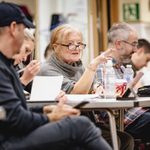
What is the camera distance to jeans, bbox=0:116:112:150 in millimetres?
1893

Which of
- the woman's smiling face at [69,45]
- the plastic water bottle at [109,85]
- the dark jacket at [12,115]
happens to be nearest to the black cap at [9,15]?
the dark jacket at [12,115]

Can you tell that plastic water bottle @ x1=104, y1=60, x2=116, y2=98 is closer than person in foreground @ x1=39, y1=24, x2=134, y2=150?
Yes

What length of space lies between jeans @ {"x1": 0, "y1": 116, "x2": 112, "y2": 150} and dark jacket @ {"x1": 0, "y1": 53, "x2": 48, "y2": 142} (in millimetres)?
25

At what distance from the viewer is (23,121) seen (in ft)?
6.13

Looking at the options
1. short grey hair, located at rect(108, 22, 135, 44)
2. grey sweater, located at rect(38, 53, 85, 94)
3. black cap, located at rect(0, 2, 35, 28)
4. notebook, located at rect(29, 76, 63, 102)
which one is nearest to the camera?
black cap, located at rect(0, 2, 35, 28)

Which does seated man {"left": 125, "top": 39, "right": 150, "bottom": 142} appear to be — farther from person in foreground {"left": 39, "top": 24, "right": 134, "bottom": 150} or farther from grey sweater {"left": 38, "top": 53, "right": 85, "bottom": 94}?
grey sweater {"left": 38, "top": 53, "right": 85, "bottom": 94}

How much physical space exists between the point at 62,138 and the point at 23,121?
0.18m

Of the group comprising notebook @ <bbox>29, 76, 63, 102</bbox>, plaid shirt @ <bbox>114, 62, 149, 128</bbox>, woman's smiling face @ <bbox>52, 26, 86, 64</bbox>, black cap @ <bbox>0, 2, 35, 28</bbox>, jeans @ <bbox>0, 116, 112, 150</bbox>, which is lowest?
plaid shirt @ <bbox>114, 62, 149, 128</bbox>

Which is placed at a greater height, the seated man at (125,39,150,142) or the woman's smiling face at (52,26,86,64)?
the woman's smiling face at (52,26,86,64)

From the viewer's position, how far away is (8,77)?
1.94m

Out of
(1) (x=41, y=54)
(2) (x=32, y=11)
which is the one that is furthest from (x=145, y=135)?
(2) (x=32, y=11)

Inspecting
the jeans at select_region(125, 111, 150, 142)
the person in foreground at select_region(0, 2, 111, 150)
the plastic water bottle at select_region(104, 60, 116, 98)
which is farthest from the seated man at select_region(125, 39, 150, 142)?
the person in foreground at select_region(0, 2, 111, 150)

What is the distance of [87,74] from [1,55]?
2.99ft

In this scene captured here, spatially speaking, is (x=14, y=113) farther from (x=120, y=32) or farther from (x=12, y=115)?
(x=120, y=32)
